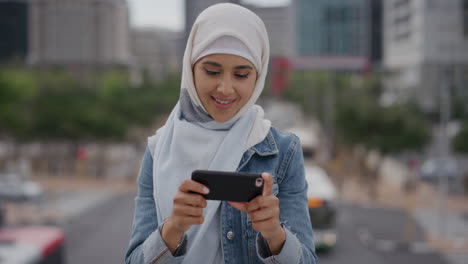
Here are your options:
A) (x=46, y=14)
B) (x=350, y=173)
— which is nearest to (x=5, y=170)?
(x=350, y=173)

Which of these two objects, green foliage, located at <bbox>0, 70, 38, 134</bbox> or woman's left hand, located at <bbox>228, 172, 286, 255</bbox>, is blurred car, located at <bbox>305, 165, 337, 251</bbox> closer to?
woman's left hand, located at <bbox>228, 172, 286, 255</bbox>

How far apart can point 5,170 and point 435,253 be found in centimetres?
2230

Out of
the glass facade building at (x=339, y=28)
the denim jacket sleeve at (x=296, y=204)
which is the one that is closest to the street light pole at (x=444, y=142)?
the denim jacket sleeve at (x=296, y=204)

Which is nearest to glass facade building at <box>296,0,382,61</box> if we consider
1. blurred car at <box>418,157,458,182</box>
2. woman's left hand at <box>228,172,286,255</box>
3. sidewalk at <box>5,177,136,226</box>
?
blurred car at <box>418,157,458,182</box>

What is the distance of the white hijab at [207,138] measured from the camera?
1909mm

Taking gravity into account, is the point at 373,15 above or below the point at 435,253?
above

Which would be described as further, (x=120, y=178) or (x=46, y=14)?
(x=46, y=14)

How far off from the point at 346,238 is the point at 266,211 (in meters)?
20.4

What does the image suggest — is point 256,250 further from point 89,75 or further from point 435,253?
point 89,75

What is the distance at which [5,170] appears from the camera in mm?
33344

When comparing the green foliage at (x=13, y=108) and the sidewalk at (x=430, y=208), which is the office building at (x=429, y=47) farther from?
the green foliage at (x=13, y=108)

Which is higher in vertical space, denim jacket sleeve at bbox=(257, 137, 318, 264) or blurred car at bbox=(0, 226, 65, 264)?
denim jacket sleeve at bbox=(257, 137, 318, 264)

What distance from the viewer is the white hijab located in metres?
1.91

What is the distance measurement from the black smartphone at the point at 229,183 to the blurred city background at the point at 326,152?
15.7 feet
